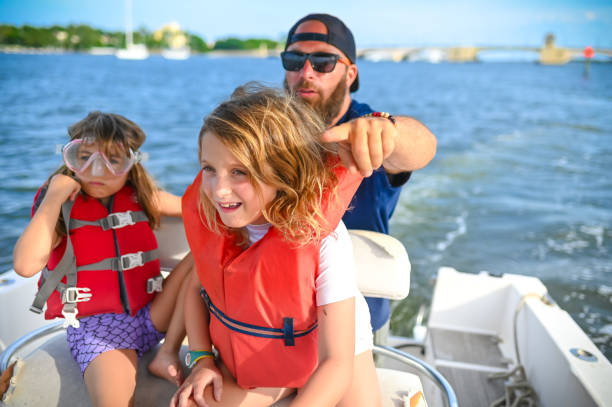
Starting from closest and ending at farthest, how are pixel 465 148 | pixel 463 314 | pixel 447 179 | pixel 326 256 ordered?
pixel 326 256, pixel 463 314, pixel 447 179, pixel 465 148

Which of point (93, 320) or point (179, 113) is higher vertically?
point (93, 320)

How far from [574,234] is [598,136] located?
948 cm

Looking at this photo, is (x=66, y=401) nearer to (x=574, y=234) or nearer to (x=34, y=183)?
(x=574, y=234)

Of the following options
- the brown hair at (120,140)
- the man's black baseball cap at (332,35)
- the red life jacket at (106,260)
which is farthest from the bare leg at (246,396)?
the man's black baseball cap at (332,35)

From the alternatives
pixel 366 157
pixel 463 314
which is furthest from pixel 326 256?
pixel 463 314

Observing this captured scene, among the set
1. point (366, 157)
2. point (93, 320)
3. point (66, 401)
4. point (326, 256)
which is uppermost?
point (366, 157)

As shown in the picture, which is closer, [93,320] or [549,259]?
[93,320]

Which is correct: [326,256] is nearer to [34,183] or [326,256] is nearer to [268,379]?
[268,379]

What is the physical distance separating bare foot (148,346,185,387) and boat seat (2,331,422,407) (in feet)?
0.12

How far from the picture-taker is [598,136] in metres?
15.3

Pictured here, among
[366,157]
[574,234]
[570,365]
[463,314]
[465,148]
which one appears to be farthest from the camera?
[465,148]

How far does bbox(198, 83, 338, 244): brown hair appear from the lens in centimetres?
142

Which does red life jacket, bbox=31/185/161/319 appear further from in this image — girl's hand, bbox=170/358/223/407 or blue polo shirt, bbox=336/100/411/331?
blue polo shirt, bbox=336/100/411/331

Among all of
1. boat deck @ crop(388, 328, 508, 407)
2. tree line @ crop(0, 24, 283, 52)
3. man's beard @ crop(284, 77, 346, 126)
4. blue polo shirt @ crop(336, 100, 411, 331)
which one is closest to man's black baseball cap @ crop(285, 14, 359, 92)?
man's beard @ crop(284, 77, 346, 126)
